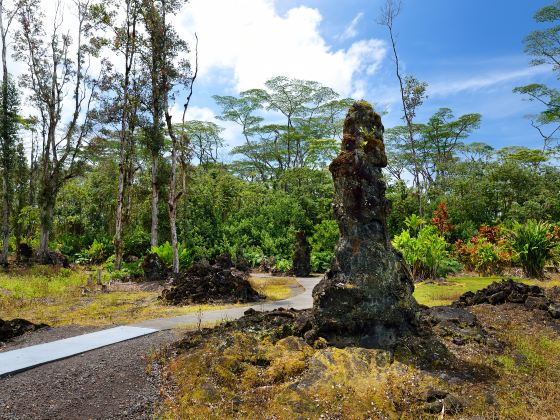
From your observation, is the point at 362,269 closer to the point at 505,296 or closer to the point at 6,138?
the point at 505,296

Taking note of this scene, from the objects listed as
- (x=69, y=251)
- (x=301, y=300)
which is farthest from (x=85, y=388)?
(x=69, y=251)

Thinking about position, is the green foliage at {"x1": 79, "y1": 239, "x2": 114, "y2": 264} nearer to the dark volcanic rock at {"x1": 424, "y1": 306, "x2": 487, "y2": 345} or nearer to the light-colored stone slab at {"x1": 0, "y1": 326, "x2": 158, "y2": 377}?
the light-colored stone slab at {"x1": 0, "y1": 326, "x2": 158, "y2": 377}

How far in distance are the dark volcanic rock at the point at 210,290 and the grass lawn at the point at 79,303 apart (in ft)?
1.49

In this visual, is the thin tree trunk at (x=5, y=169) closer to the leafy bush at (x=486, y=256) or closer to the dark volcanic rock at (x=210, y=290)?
the dark volcanic rock at (x=210, y=290)

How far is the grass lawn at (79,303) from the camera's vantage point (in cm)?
777

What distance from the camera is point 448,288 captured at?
10.6 metres

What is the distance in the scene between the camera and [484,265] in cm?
1388

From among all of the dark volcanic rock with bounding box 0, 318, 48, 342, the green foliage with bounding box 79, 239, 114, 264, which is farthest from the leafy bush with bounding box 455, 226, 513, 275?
the green foliage with bounding box 79, 239, 114, 264

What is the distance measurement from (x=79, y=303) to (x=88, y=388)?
6.22 m

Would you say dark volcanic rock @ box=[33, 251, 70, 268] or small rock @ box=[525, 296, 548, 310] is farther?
dark volcanic rock @ box=[33, 251, 70, 268]

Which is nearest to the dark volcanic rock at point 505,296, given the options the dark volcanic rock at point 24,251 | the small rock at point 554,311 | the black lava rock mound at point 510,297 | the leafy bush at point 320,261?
the black lava rock mound at point 510,297

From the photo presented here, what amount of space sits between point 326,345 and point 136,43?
15312mm

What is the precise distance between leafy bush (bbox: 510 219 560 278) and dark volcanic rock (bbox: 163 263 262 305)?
26.6ft

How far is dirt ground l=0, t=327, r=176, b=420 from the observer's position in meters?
3.60
